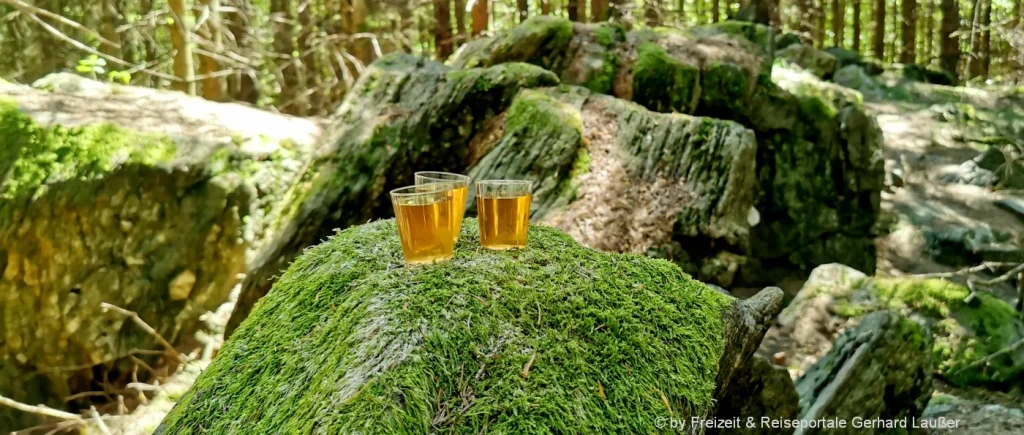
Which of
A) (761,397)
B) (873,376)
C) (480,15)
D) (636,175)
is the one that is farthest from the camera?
(480,15)

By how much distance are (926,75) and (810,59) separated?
14.3 feet

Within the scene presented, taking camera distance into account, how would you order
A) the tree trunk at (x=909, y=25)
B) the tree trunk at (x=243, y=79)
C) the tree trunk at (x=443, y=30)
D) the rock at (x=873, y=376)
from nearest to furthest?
the rock at (x=873, y=376) → the tree trunk at (x=243, y=79) → the tree trunk at (x=443, y=30) → the tree trunk at (x=909, y=25)

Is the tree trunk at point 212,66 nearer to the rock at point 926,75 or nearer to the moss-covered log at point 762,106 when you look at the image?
the moss-covered log at point 762,106

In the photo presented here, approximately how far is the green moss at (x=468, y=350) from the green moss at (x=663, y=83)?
4922 mm

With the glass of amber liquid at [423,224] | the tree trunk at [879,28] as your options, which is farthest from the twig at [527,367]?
the tree trunk at [879,28]

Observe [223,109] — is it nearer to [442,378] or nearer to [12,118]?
[12,118]

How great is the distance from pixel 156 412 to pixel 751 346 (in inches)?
210

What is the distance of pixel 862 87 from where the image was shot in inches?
535

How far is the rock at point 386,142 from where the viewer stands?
525cm

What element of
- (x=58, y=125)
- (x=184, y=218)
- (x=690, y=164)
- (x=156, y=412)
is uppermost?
(x=58, y=125)

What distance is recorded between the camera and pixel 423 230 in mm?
1835

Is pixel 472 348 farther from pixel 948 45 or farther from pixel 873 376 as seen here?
pixel 948 45

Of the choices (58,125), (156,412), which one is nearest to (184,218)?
(58,125)

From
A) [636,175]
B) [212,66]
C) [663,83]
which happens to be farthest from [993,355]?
[212,66]
